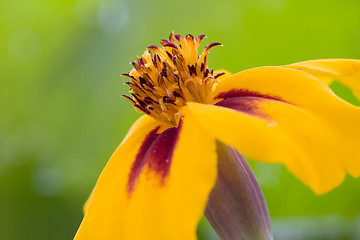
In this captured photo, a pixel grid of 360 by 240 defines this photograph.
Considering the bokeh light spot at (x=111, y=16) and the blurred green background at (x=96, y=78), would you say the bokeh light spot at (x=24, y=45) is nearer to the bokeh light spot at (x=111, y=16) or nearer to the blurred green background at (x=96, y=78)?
the blurred green background at (x=96, y=78)

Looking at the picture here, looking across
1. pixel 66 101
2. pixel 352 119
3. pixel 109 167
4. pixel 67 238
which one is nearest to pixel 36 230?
pixel 67 238

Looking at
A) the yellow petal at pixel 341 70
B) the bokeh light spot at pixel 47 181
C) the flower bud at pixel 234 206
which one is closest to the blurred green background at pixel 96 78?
the bokeh light spot at pixel 47 181

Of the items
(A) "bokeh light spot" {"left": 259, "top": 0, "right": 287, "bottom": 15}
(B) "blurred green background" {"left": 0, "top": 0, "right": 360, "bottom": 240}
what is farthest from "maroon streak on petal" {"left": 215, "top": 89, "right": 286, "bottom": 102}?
(A) "bokeh light spot" {"left": 259, "top": 0, "right": 287, "bottom": 15}

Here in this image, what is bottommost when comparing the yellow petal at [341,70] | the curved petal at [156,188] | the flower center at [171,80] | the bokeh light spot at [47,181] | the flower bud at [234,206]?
the bokeh light spot at [47,181]

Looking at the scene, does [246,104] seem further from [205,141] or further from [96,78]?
[96,78]

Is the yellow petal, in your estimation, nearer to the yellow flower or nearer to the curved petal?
the yellow flower

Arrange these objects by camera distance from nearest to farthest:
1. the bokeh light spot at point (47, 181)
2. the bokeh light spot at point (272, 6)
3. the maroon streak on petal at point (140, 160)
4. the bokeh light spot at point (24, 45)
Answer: the maroon streak on petal at point (140, 160) < the bokeh light spot at point (47, 181) < the bokeh light spot at point (272, 6) < the bokeh light spot at point (24, 45)

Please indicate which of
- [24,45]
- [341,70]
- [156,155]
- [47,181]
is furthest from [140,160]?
[24,45]

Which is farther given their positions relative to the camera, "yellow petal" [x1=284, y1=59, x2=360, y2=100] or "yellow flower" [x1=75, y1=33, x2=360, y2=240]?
"yellow petal" [x1=284, y1=59, x2=360, y2=100]
